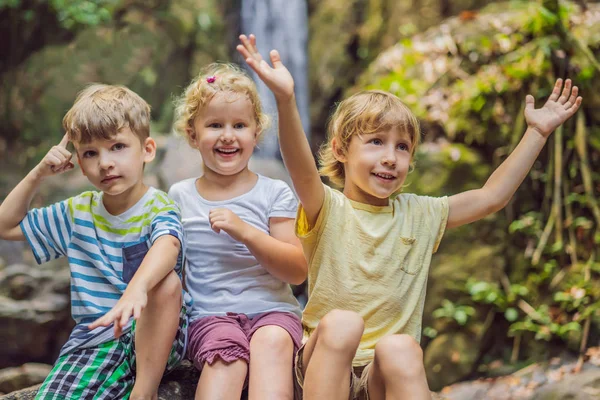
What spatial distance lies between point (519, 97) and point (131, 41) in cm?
450

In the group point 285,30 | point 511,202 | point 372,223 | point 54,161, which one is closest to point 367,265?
point 372,223

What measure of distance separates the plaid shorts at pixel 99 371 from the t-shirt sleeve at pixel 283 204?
437 mm

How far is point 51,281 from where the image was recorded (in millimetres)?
4770

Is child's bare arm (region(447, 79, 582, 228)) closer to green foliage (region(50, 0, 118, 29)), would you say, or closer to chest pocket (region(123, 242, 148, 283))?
chest pocket (region(123, 242, 148, 283))

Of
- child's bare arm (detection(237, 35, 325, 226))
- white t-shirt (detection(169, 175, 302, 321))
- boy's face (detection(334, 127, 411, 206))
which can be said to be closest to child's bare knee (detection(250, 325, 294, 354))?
white t-shirt (detection(169, 175, 302, 321))

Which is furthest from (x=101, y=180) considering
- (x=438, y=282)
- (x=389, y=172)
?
(x=438, y=282)

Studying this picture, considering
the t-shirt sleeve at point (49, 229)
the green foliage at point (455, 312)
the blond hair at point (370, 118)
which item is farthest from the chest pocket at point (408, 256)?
the green foliage at point (455, 312)

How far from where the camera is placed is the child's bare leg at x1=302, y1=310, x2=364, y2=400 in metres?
1.81

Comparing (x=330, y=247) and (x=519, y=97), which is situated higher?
(x=519, y=97)

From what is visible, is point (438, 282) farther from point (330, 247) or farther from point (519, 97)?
point (330, 247)

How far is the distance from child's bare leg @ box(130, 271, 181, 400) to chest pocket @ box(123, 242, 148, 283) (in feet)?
0.53

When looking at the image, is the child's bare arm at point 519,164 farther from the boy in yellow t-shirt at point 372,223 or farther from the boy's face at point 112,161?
the boy's face at point 112,161

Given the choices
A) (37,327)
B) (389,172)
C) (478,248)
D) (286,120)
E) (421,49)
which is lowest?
(37,327)

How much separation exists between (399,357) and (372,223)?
45 centimetres
